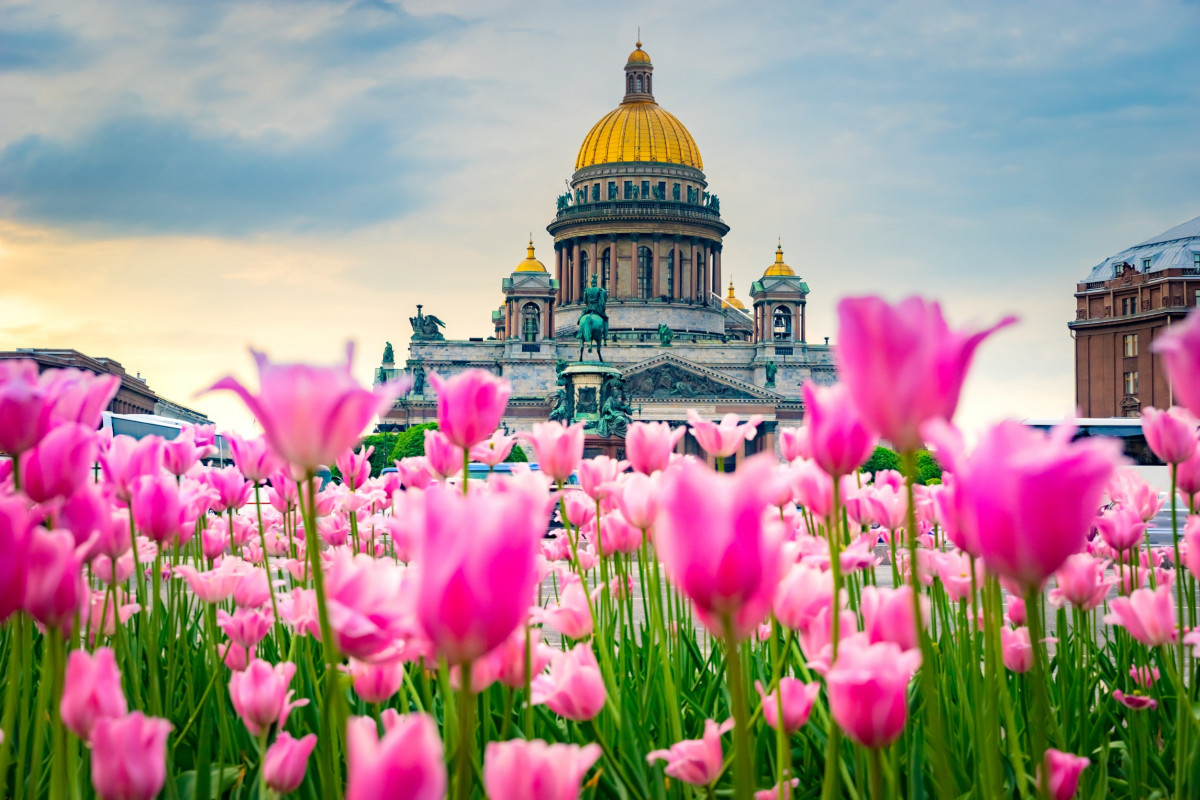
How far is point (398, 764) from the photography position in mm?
1096

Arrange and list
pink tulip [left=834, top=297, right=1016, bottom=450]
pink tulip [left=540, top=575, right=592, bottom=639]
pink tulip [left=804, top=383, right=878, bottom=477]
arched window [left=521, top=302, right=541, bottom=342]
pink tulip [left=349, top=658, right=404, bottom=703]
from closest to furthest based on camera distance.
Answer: pink tulip [left=834, top=297, right=1016, bottom=450]
pink tulip [left=804, top=383, right=878, bottom=477]
pink tulip [left=349, top=658, right=404, bottom=703]
pink tulip [left=540, top=575, right=592, bottom=639]
arched window [left=521, top=302, right=541, bottom=342]

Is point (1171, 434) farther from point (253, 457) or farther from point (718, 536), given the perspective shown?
point (253, 457)

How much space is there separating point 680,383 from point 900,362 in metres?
65.3

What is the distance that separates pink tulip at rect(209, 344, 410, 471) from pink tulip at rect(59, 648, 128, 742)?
16.8 inches

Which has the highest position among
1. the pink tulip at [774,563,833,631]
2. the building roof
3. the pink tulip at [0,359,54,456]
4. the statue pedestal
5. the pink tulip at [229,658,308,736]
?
the building roof

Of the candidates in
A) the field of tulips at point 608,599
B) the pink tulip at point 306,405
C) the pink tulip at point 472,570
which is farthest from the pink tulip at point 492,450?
the pink tulip at point 472,570

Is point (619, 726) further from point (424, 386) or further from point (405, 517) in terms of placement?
point (424, 386)

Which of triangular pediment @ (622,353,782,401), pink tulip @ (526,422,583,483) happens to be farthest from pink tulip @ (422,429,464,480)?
triangular pediment @ (622,353,782,401)

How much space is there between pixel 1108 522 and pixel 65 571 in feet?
9.35

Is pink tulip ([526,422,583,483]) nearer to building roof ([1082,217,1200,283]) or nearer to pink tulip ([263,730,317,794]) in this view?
pink tulip ([263,730,317,794])

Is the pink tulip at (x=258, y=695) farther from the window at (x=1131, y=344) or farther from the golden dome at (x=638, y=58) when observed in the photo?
the golden dome at (x=638, y=58)

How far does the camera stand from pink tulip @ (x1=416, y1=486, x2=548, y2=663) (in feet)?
3.80

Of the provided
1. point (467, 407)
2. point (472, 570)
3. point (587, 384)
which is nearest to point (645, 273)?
point (587, 384)

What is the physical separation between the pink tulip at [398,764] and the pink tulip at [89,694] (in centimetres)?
71
